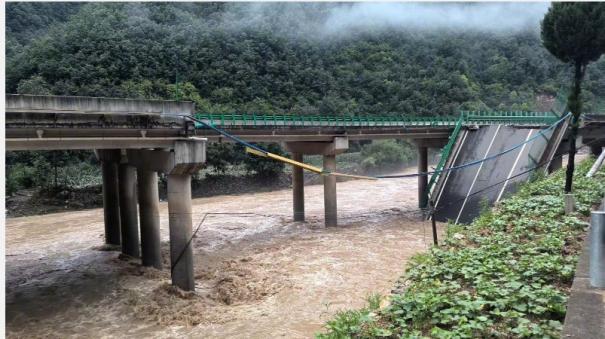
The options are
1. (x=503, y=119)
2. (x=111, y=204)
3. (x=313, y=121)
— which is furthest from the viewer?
(x=503, y=119)

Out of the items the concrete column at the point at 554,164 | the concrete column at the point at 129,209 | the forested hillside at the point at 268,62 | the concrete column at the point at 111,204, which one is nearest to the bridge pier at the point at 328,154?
the concrete column at the point at 111,204

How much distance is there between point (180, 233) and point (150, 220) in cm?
355

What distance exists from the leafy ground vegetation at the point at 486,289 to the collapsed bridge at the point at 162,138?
433cm

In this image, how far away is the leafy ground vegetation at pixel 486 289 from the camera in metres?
5.35

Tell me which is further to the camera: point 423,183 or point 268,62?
point 268,62

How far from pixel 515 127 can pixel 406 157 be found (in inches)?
1368

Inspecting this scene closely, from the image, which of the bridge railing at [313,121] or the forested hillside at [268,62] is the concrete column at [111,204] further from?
the forested hillside at [268,62]

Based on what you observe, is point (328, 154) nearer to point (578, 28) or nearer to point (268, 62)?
point (578, 28)

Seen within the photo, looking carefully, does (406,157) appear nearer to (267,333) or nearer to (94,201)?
(94,201)

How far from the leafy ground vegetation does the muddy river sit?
5050 millimetres

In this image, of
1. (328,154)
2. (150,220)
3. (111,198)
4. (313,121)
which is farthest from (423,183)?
(111,198)

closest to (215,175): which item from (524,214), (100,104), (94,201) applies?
(94,201)

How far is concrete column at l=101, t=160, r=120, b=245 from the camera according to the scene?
862 inches

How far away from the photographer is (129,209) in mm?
20016
